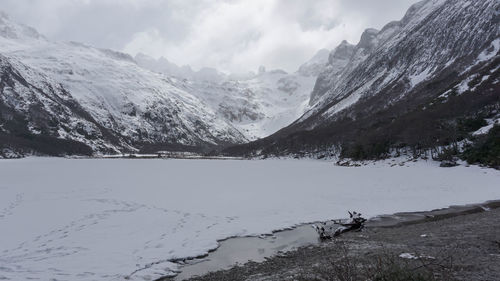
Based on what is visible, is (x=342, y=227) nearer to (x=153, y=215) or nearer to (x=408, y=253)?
(x=408, y=253)

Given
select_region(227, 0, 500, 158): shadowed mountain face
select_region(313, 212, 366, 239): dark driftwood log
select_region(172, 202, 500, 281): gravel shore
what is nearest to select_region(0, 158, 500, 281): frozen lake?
select_region(313, 212, 366, 239): dark driftwood log

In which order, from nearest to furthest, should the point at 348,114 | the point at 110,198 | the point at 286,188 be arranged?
the point at 110,198, the point at 286,188, the point at 348,114

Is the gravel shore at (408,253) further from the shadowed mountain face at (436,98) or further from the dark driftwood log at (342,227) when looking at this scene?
the shadowed mountain face at (436,98)

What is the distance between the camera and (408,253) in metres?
14.1

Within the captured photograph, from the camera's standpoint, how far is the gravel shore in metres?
11.3

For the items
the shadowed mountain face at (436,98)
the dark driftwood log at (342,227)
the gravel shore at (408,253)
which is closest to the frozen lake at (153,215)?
the dark driftwood log at (342,227)

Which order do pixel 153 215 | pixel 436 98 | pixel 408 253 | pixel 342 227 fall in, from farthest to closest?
pixel 436 98, pixel 153 215, pixel 342 227, pixel 408 253

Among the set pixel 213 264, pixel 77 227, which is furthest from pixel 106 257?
pixel 77 227

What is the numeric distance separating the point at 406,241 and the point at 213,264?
950 cm

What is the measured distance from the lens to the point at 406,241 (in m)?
17.2

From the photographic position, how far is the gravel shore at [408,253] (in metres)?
11.3

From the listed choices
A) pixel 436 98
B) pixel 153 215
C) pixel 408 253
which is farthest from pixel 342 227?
pixel 436 98

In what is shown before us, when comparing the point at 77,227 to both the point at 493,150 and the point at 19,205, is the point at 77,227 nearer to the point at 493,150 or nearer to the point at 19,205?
the point at 19,205

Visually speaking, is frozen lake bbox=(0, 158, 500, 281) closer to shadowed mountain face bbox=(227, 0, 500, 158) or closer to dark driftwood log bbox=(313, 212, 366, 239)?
dark driftwood log bbox=(313, 212, 366, 239)
